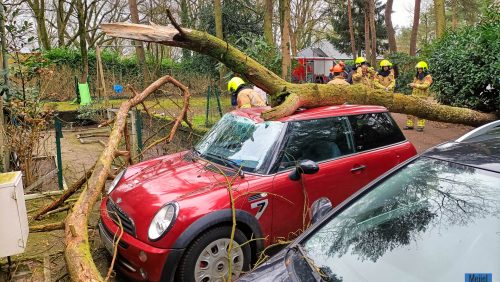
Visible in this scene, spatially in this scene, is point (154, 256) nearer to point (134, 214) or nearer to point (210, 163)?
point (134, 214)

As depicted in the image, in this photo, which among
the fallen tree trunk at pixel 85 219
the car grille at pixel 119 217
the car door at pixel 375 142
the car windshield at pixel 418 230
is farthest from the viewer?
the car door at pixel 375 142

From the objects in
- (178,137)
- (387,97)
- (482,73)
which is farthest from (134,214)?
(482,73)

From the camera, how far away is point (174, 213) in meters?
3.46

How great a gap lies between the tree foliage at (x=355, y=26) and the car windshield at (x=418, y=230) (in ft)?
96.8

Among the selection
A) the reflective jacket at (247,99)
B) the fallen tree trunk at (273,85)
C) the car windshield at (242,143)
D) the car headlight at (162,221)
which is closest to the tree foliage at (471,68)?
the fallen tree trunk at (273,85)

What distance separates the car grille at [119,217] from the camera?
12.0 ft

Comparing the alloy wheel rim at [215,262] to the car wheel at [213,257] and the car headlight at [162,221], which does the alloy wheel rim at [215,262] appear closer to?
the car wheel at [213,257]

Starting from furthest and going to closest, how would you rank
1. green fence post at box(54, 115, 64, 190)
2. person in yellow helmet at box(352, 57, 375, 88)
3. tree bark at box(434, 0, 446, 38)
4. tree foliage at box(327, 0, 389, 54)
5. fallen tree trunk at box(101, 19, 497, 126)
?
tree foliage at box(327, 0, 389, 54) → tree bark at box(434, 0, 446, 38) → person in yellow helmet at box(352, 57, 375, 88) → green fence post at box(54, 115, 64, 190) → fallen tree trunk at box(101, 19, 497, 126)

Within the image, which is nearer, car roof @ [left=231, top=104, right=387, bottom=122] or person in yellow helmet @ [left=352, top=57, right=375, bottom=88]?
car roof @ [left=231, top=104, right=387, bottom=122]

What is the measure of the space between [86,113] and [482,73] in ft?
37.4

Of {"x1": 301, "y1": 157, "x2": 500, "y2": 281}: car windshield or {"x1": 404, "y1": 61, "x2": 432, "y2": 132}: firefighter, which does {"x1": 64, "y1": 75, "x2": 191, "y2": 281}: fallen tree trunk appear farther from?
{"x1": 404, "y1": 61, "x2": 432, "y2": 132}: firefighter

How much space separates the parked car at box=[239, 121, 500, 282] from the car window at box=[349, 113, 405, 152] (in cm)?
206

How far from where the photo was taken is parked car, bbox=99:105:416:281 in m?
3.46

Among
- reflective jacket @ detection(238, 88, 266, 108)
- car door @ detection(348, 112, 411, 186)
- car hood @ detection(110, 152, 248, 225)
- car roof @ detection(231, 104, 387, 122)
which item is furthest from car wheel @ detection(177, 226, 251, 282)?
reflective jacket @ detection(238, 88, 266, 108)
